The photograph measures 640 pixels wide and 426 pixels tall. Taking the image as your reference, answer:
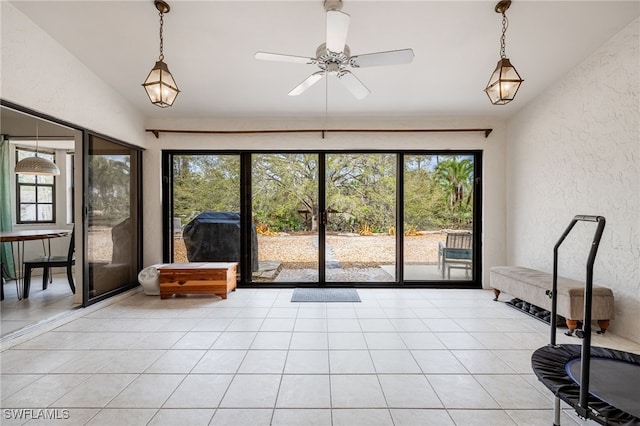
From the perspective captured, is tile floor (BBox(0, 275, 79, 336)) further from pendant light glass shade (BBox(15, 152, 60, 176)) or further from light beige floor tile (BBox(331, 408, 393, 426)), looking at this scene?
light beige floor tile (BBox(331, 408, 393, 426))

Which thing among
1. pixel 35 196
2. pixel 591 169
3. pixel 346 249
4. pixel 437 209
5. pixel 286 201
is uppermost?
pixel 591 169

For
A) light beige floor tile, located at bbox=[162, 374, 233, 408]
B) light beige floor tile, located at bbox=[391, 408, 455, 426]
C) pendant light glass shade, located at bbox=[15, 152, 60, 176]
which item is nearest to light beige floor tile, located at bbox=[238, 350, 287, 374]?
light beige floor tile, located at bbox=[162, 374, 233, 408]

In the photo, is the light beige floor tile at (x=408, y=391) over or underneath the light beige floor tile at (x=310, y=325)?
over

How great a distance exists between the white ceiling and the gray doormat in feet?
9.32

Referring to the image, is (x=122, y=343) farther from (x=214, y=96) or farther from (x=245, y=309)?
(x=214, y=96)

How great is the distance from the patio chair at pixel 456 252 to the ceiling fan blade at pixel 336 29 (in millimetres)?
3748

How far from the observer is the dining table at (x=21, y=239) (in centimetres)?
380

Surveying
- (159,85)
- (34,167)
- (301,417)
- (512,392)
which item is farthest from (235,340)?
(34,167)

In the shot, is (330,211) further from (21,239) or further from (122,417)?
(21,239)

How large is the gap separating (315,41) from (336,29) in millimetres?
1065

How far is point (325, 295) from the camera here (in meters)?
4.58

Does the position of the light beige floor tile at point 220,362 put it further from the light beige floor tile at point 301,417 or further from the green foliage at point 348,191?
the green foliage at point 348,191

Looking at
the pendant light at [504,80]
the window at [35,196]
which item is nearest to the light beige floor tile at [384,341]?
the pendant light at [504,80]

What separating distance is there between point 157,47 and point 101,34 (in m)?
0.51
